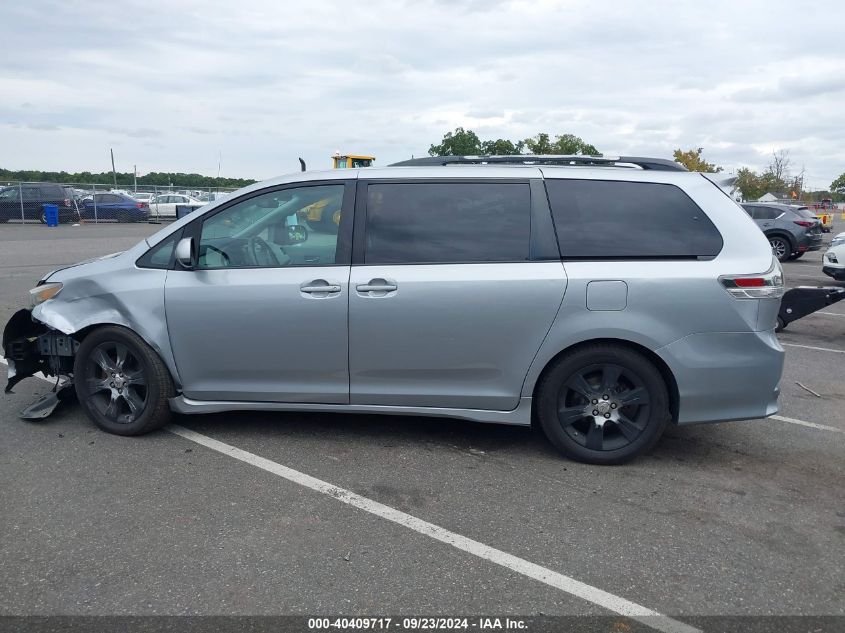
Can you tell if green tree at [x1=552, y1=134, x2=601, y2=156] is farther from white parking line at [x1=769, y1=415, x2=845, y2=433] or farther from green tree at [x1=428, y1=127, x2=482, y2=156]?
white parking line at [x1=769, y1=415, x2=845, y2=433]

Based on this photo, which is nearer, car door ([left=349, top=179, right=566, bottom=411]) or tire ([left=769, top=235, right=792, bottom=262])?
car door ([left=349, top=179, right=566, bottom=411])

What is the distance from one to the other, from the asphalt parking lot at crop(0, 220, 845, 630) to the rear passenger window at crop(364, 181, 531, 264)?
4.15 feet

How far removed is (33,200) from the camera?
30.6m

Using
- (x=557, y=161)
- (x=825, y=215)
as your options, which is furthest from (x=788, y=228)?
(x=557, y=161)

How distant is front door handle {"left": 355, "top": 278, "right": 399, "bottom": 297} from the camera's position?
4.38 metres

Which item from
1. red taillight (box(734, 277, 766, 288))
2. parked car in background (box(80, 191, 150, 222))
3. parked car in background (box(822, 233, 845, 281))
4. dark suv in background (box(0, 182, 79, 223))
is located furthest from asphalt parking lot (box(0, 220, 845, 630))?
parked car in background (box(80, 191, 150, 222))

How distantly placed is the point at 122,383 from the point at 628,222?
341 centimetres

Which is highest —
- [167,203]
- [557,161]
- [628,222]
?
[557,161]

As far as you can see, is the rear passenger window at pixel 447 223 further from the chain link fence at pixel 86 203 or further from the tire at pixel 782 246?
the chain link fence at pixel 86 203

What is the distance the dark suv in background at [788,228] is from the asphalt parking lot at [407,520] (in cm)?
1547

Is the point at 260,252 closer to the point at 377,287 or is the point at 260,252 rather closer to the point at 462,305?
the point at 377,287

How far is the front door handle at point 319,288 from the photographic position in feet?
14.5

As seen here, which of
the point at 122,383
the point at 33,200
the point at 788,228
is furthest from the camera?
the point at 33,200

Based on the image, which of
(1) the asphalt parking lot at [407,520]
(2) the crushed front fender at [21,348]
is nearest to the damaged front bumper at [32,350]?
(2) the crushed front fender at [21,348]
